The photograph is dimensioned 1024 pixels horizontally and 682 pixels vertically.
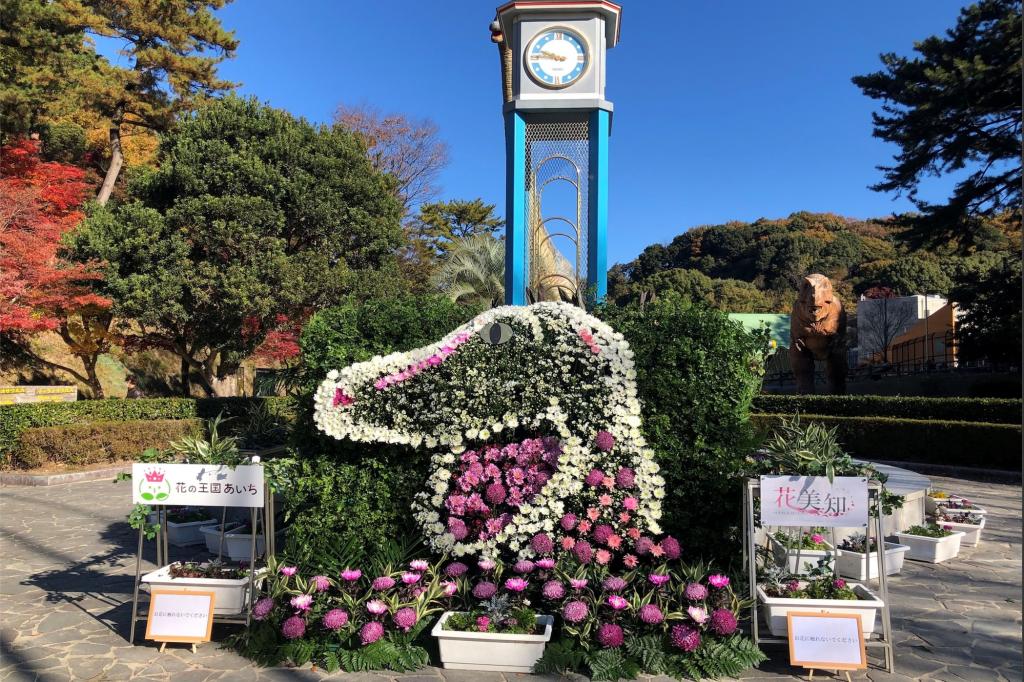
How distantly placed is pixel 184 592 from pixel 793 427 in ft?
12.8

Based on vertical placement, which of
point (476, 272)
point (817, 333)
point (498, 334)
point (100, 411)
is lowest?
point (100, 411)

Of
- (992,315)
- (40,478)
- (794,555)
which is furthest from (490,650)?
(992,315)

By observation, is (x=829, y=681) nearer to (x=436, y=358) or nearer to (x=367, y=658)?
(x=367, y=658)

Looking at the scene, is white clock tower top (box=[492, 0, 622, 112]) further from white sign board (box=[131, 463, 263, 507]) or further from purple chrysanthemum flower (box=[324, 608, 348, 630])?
purple chrysanthemum flower (box=[324, 608, 348, 630])

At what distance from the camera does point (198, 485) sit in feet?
12.7

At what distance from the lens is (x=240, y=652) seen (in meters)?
3.79

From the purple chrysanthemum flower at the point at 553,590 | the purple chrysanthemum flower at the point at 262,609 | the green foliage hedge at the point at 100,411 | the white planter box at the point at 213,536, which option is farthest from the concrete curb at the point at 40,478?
the purple chrysanthemum flower at the point at 553,590

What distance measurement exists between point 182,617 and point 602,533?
2474 millimetres

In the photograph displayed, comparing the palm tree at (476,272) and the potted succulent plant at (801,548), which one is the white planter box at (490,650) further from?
the palm tree at (476,272)

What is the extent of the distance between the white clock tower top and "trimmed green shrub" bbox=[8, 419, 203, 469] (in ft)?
26.8

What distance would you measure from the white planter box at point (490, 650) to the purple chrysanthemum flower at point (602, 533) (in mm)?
595

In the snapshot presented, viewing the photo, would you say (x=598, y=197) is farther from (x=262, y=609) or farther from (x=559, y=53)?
(x=262, y=609)

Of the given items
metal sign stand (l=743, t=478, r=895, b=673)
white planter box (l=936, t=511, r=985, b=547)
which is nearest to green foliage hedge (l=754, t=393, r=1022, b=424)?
white planter box (l=936, t=511, r=985, b=547)

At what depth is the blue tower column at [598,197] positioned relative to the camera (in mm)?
6906
